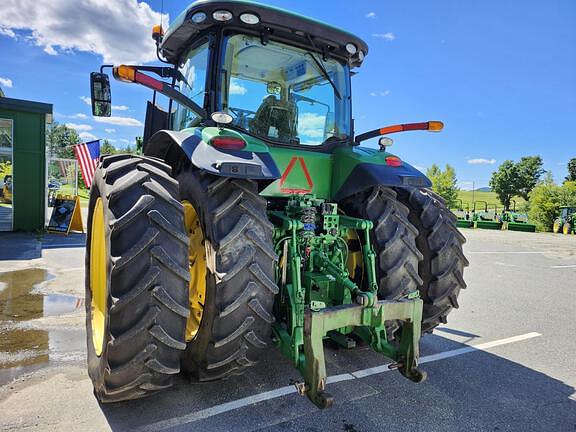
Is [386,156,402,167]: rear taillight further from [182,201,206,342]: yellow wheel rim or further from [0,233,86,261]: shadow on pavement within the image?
[0,233,86,261]: shadow on pavement

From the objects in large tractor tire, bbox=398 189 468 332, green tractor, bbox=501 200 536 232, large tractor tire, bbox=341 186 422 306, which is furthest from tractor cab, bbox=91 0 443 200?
green tractor, bbox=501 200 536 232

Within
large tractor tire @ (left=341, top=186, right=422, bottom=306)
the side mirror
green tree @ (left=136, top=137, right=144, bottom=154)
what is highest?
the side mirror

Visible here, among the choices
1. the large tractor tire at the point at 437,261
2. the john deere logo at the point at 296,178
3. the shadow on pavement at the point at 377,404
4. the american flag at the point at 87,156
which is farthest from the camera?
the american flag at the point at 87,156

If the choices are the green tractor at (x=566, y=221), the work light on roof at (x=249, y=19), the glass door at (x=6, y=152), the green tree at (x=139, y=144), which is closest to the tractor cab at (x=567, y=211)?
the green tractor at (x=566, y=221)

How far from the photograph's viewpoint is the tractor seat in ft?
10.6

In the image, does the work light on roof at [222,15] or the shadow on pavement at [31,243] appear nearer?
the work light on roof at [222,15]

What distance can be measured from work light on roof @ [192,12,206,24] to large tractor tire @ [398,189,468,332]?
2.28 m

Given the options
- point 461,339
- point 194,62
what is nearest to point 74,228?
point 194,62

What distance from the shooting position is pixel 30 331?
3980 millimetres

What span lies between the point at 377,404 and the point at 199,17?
120 inches

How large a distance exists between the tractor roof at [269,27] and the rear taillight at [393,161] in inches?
40.2

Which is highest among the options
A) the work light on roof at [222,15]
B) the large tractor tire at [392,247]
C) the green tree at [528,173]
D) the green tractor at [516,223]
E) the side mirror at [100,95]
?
the green tree at [528,173]

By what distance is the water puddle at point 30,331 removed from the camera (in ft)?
10.8

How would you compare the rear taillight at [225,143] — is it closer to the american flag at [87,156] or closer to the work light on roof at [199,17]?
the work light on roof at [199,17]
